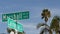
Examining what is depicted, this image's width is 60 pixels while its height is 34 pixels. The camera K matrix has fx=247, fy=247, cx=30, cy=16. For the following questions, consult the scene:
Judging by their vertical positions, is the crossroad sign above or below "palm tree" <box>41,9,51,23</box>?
below

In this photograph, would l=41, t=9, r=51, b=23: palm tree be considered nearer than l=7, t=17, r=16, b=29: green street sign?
No

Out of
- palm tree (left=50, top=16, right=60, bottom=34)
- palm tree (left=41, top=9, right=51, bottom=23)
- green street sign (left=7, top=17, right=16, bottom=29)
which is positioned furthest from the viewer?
palm tree (left=41, top=9, right=51, bottom=23)

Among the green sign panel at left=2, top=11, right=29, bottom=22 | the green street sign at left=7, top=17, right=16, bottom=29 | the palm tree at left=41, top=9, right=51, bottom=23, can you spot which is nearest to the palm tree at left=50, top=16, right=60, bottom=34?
the palm tree at left=41, top=9, right=51, bottom=23

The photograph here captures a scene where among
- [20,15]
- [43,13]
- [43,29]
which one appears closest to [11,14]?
[20,15]

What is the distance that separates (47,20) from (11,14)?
24309 mm

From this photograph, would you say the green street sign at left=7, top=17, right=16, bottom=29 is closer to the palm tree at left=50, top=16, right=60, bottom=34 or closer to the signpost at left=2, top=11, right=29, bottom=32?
the signpost at left=2, top=11, right=29, bottom=32

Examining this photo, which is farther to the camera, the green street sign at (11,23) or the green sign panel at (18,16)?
the green sign panel at (18,16)

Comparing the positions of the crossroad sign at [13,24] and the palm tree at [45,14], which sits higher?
the palm tree at [45,14]

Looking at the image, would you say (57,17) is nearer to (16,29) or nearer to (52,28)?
(52,28)

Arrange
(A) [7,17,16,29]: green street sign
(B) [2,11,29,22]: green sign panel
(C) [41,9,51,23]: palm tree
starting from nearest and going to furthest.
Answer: (A) [7,17,16,29]: green street sign, (B) [2,11,29,22]: green sign panel, (C) [41,9,51,23]: palm tree

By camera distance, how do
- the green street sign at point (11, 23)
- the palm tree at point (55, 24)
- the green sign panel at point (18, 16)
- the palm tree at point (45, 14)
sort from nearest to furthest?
the green street sign at point (11, 23), the green sign panel at point (18, 16), the palm tree at point (55, 24), the palm tree at point (45, 14)

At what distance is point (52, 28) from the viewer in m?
47.7

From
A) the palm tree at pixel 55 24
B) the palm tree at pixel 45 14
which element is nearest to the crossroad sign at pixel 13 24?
the palm tree at pixel 55 24

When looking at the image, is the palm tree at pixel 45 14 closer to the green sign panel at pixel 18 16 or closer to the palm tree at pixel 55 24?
the palm tree at pixel 55 24
